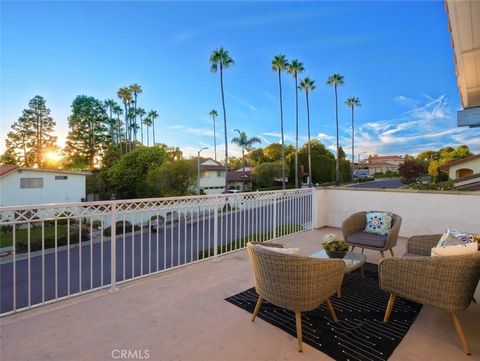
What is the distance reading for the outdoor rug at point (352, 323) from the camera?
6.46ft

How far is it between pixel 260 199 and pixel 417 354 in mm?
3225

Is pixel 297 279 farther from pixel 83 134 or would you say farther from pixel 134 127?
pixel 134 127

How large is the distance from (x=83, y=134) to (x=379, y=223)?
3364cm

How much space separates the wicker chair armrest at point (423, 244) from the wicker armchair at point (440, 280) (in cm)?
102

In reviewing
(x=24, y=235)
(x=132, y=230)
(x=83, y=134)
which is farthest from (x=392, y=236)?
(x=83, y=134)

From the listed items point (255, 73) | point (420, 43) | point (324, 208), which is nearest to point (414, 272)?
point (324, 208)

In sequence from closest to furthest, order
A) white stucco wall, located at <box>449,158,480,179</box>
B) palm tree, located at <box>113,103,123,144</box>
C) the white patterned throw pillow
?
the white patterned throw pillow < white stucco wall, located at <box>449,158,480,179</box> < palm tree, located at <box>113,103,123,144</box>

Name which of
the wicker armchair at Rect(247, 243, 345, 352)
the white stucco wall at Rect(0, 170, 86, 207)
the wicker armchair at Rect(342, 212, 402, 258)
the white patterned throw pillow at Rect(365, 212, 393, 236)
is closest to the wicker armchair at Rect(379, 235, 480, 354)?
the wicker armchair at Rect(247, 243, 345, 352)

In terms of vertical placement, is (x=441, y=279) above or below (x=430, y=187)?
below

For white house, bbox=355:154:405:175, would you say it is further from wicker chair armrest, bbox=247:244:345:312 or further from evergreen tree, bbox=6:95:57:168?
wicker chair armrest, bbox=247:244:345:312

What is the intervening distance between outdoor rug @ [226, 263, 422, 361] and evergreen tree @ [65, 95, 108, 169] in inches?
1298

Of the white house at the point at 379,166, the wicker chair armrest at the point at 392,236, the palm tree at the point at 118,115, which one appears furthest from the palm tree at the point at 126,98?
the white house at the point at 379,166

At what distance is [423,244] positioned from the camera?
3.12m

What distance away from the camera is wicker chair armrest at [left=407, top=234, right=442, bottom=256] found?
3066 millimetres
